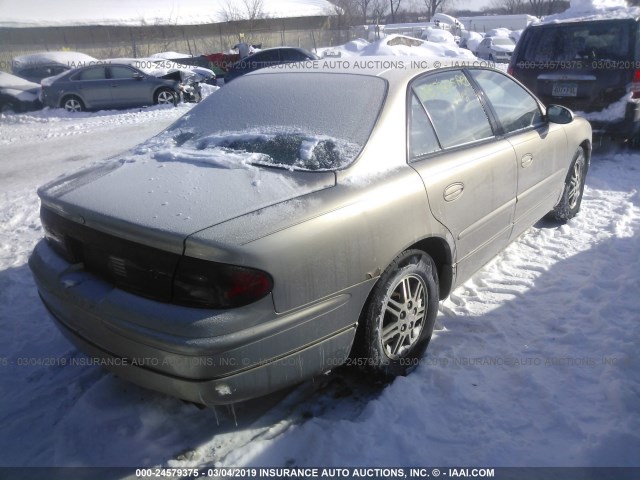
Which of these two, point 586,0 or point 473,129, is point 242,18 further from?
point 473,129

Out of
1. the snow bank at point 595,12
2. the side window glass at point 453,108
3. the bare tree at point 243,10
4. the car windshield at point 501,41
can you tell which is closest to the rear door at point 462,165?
the side window glass at point 453,108

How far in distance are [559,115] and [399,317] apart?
236 cm

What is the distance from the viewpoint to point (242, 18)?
123 ft

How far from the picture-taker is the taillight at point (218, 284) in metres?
1.83

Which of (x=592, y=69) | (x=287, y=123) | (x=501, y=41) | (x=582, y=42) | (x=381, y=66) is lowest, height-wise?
(x=287, y=123)

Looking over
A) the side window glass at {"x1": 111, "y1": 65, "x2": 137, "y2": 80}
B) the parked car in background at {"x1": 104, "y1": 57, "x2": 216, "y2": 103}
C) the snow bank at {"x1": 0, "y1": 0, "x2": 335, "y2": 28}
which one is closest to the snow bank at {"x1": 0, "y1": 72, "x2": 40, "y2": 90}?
the parked car in background at {"x1": 104, "y1": 57, "x2": 216, "y2": 103}

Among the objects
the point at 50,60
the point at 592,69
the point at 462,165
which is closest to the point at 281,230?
the point at 462,165

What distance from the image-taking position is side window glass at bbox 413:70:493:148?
2855 millimetres

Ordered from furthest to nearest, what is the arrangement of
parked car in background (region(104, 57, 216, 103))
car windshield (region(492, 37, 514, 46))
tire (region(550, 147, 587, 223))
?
1. car windshield (region(492, 37, 514, 46))
2. parked car in background (region(104, 57, 216, 103))
3. tire (region(550, 147, 587, 223))

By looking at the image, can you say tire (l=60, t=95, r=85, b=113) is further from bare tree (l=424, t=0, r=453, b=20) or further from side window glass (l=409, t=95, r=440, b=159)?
bare tree (l=424, t=0, r=453, b=20)

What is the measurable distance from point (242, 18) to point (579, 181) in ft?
123

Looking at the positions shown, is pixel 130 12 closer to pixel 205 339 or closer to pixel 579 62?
pixel 579 62

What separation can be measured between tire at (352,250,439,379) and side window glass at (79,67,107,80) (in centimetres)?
1299

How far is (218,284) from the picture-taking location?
183cm
